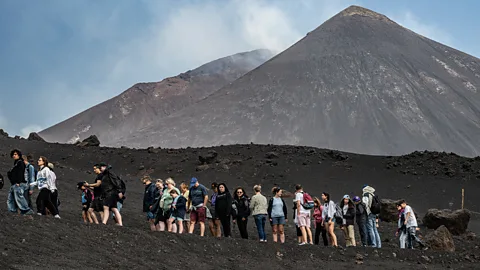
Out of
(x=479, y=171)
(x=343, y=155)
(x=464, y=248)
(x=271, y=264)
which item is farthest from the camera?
(x=343, y=155)

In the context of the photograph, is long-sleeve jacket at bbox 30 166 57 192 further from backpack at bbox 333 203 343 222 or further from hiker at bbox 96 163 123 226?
backpack at bbox 333 203 343 222

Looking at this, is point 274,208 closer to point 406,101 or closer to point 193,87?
point 406,101

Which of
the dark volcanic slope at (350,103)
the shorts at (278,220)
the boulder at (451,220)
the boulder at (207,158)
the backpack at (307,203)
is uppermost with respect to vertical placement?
the dark volcanic slope at (350,103)

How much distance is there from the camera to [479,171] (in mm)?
41781

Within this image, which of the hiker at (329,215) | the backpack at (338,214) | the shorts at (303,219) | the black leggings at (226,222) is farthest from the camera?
the backpack at (338,214)

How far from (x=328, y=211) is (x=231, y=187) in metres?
21.4

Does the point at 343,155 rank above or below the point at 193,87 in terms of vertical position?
below

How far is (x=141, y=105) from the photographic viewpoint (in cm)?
16325

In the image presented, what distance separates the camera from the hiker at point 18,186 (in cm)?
1439

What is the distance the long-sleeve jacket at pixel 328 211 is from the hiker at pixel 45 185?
6152 mm

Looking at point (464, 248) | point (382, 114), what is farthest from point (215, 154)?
point (382, 114)

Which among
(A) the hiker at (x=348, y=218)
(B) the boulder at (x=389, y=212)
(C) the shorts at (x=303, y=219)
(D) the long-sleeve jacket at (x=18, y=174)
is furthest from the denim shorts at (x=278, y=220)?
(B) the boulder at (x=389, y=212)

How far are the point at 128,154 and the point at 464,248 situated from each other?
28596mm

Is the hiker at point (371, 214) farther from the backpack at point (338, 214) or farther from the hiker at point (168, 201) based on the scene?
the hiker at point (168, 201)
